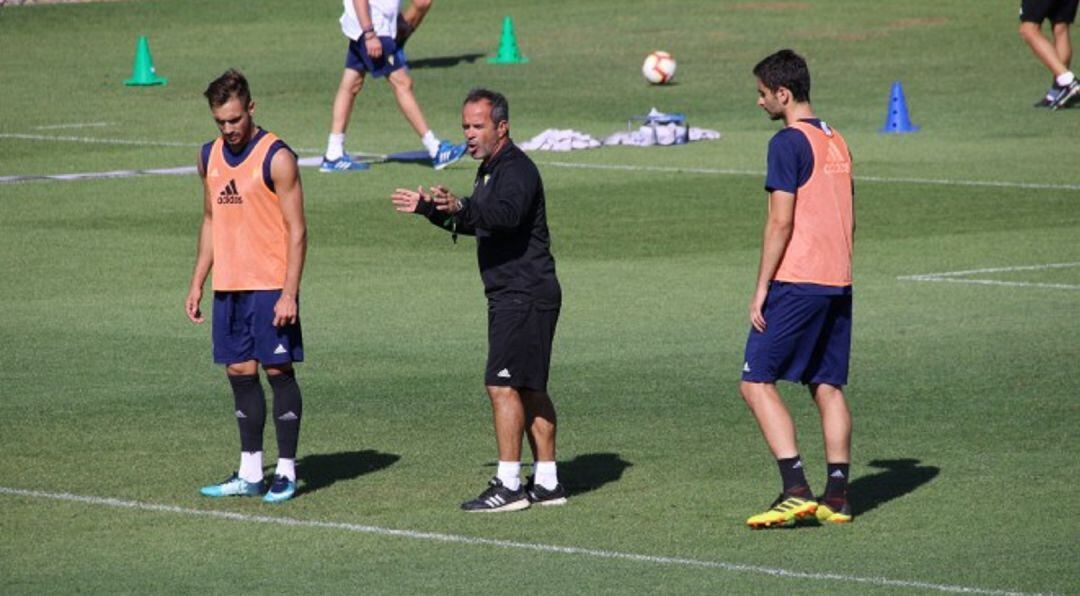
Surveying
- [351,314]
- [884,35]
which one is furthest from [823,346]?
[884,35]

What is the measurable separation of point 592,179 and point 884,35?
49.3ft

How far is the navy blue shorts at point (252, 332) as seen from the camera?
11.2m

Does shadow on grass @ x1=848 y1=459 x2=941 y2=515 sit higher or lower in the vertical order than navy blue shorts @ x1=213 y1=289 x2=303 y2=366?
lower

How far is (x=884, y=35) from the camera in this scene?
38875 mm

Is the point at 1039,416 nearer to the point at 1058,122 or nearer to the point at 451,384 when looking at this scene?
the point at 451,384

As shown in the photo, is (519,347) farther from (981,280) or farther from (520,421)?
(981,280)

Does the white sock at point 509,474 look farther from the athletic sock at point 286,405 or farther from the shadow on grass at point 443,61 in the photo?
the shadow on grass at point 443,61

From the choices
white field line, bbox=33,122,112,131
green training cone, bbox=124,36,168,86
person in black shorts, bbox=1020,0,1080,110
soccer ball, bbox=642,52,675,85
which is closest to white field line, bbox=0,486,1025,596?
white field line, bbox=33,122,112,131

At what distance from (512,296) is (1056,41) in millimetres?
20897

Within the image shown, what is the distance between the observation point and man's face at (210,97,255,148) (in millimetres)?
11102

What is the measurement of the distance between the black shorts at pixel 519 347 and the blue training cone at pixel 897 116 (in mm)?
19030

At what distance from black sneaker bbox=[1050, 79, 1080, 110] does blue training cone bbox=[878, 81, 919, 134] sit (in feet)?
6.98

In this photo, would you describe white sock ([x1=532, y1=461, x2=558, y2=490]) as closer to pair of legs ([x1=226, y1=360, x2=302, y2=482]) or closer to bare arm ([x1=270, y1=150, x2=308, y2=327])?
pair of legs ([x1=226, y1=360, x2=302, y2=482])

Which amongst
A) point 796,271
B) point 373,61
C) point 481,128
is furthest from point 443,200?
point 373,61
